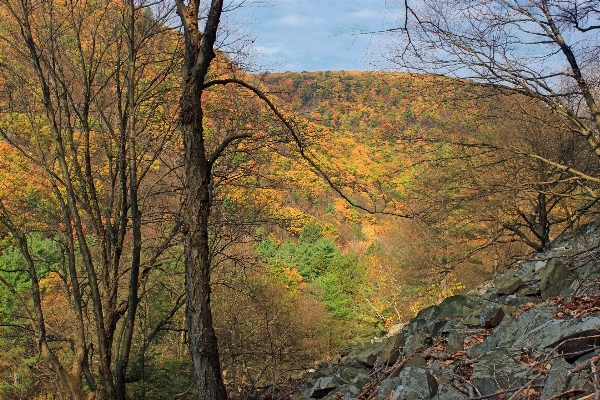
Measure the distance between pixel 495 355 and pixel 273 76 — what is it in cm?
445

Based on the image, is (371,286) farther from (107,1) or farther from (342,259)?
(107,1)

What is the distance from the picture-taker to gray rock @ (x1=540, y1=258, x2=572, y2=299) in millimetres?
4797

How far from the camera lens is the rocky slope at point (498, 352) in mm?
2420

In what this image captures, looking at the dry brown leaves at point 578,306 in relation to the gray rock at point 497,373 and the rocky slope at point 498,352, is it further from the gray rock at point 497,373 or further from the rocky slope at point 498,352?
the gray rock at point 497,373

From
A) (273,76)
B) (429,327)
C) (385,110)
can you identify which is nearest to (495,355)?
(429,327)

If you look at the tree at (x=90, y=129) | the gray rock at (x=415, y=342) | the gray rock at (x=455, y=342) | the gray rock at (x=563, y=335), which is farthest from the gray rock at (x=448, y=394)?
the tree at (x=90, y=129)

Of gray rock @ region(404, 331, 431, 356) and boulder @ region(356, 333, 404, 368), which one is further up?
gray rock @ region(404, 331, 431, 356)

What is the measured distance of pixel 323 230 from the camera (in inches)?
1726

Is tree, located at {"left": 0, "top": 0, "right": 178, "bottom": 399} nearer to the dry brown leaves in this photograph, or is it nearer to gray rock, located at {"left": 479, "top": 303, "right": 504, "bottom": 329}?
gray rock, located at {"left": 479, "top": 303, "right": 504, "bottom": 329}

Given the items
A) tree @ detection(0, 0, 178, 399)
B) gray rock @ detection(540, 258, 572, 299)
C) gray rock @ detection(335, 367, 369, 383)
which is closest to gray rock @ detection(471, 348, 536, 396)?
gray rock @ detection(335, 367, 369, 383)

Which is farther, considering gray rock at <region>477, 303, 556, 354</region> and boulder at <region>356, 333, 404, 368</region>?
boulder at <region>356, 333, 404, 368</region>

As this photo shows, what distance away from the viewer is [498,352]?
3.16 m

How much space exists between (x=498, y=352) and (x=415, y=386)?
627 millimetres

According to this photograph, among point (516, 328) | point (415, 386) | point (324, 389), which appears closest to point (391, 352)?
point (324, 389)
